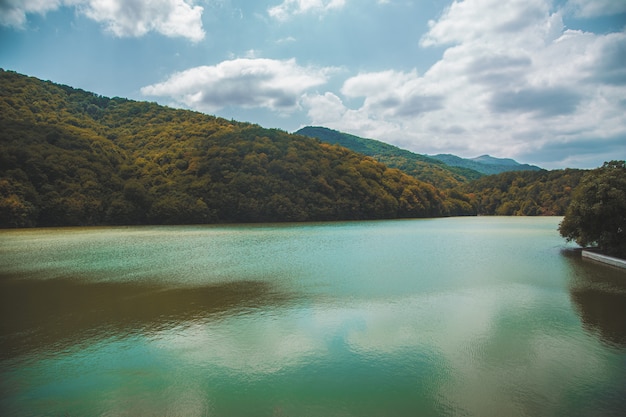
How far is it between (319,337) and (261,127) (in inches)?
2868

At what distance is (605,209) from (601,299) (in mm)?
9457

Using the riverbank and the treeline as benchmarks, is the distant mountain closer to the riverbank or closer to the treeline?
the treeline

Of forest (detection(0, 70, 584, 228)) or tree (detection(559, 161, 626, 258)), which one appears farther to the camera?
forest (detection(0, 70, 584, 228))

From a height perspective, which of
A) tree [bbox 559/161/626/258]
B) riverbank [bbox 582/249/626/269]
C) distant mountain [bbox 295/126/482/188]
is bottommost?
riverbank [bbox 582/249/626/269]

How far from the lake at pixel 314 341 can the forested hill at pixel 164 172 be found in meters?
34.9

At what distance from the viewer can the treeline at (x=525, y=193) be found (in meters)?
84.2

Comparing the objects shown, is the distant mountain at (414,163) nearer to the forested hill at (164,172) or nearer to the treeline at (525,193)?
the treeline at (525,193)

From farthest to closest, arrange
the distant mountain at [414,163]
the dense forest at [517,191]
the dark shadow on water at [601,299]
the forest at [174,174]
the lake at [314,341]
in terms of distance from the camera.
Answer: the distant mountain at [414,163] < the dense forest at [517,191] < the forest at [174,174] < the dark shadow on water at [601,299] < the lake at [314,341]

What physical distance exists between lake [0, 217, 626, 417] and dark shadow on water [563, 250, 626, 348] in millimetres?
66

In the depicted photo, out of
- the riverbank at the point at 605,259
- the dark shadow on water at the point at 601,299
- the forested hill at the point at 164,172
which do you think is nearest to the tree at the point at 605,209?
the riverbank at the point at 605,259

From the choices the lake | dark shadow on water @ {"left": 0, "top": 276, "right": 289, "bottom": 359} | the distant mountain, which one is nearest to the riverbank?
the lake

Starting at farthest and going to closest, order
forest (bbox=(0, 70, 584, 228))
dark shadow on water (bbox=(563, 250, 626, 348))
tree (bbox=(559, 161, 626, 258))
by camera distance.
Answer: forest (bbox=(0, 70, 584, 228))
tree (bbox=(559, 161, 626, 258))
dark shadow on water (bbox=(563, 250, 626, 348))

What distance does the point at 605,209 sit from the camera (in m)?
19.9

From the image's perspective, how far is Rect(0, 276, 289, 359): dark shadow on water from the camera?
9859mm
